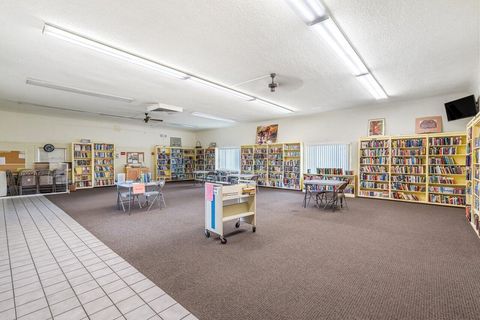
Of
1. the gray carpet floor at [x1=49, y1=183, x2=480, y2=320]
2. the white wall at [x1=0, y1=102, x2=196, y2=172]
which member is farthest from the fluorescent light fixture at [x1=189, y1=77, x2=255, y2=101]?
the white wall at [x1=0, y1=102, x2=196, y2=172]

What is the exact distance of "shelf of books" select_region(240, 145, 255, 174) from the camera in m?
11.3

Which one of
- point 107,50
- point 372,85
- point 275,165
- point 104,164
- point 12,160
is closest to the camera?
point 107,50

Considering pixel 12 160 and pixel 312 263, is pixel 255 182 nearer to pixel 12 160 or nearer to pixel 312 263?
pixel 312 263

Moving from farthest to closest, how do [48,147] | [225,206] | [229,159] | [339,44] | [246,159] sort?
[229,159]
[246,159]
[48,147]
[225,206]
[339,44]

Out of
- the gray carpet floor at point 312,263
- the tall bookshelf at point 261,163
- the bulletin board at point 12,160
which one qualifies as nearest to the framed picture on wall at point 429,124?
the gray carpet floor at point 312,263

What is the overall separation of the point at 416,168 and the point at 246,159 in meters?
6.91

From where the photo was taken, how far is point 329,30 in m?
3.11

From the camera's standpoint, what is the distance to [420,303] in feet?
7.02

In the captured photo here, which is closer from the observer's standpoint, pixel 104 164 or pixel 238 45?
pixel 238 45

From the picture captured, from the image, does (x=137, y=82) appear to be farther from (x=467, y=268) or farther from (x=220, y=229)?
(x=467, y=268)

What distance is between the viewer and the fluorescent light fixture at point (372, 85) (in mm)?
5004

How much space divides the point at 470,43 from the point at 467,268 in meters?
3.40

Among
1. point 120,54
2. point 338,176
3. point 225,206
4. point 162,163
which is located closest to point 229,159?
point 162,163

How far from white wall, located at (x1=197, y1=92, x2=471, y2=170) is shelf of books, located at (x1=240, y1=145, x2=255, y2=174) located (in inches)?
17.1
